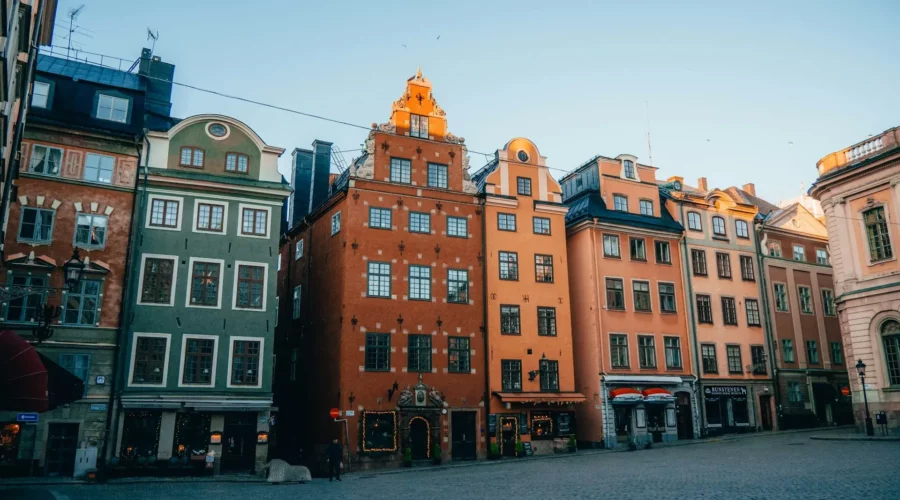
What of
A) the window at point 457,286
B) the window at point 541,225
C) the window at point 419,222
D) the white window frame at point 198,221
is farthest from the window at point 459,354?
the white window frame at point 198,221

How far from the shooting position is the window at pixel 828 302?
163 ft

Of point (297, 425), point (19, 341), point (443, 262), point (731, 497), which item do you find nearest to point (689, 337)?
point (443, 262)

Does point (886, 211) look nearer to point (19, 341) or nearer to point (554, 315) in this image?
point (554, 315)

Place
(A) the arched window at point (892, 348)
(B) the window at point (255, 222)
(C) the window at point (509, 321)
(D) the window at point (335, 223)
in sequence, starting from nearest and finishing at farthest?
(B) the window at point (255, 222)
(A) the arched window at point (892, 348)
(D) the window at point (335, 223)
(C) the window at point (509, 321)

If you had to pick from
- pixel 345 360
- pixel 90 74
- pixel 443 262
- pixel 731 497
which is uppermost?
pixel 90 74

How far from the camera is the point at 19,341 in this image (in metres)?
17.6

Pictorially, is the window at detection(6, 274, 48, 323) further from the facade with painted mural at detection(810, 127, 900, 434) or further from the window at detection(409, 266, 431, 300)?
the facade with painted mural at detection(810, 127, 900, 434)

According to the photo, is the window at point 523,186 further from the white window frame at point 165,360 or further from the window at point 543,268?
the white window frame at point 165,360

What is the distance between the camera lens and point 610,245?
1663 inches

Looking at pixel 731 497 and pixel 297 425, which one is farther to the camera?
pixel 297 425

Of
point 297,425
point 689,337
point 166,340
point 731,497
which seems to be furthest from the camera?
point 689,337

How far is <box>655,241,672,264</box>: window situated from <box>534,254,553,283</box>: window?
27.3 ft

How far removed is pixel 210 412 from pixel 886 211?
34.2 meters

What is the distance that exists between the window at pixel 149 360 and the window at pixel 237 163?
27.8 ft
